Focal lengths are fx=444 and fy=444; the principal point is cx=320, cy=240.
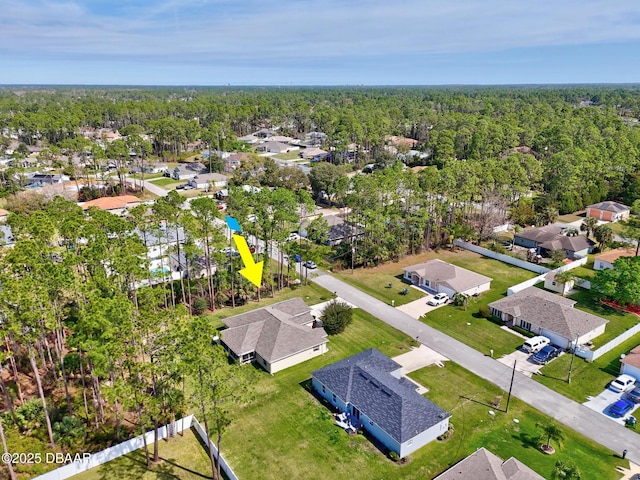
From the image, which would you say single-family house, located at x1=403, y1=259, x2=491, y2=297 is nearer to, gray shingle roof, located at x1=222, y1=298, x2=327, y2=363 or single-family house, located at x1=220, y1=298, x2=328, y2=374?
single-family house, located at x1=220, y1=298, x2=328, y2=374

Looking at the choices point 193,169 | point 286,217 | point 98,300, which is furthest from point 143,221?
point 193,169

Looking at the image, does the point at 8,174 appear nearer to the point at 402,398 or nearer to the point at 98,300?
the point at 98,300

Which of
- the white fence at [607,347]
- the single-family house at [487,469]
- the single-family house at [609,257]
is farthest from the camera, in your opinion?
the single-family house at [609,257]

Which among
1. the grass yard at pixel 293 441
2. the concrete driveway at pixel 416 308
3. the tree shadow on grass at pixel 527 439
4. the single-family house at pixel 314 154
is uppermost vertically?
the single-family house at pixel 314 154

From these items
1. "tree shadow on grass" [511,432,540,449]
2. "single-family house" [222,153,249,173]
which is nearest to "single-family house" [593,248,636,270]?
"tree shadow on grass" [511,432,540,449]

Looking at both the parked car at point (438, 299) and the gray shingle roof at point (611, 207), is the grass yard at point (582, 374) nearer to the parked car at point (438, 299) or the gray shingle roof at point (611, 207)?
the parked car at point (438, 299)

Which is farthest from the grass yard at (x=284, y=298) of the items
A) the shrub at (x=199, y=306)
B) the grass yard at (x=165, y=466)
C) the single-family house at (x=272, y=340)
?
the grass yard at (x=165, y=466)

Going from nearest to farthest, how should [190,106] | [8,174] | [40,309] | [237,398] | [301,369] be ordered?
[237,398]
[40,309]
[301,369]
[8,174]
[190,106]
